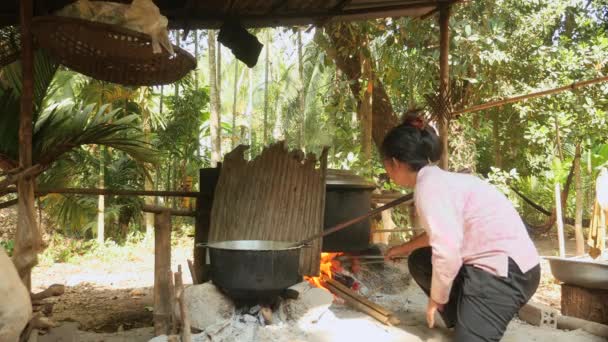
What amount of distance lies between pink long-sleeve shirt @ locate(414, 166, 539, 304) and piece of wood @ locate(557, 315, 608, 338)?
142 centimetres

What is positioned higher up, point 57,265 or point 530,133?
point 530,133

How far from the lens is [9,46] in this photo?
3508mm

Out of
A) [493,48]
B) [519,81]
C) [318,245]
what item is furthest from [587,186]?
[318,245]

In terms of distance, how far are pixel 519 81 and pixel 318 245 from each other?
6300 millimetres

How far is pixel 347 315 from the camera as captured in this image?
12.7 ft

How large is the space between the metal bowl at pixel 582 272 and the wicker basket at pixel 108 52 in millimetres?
3026

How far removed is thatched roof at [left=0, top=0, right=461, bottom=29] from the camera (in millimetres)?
4328

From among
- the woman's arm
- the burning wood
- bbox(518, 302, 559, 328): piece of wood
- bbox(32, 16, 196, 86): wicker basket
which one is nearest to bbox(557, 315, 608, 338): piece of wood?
bbox(518, 302, 559, 328): piece of wood

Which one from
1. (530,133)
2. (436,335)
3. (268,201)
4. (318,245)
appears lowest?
(436,335)

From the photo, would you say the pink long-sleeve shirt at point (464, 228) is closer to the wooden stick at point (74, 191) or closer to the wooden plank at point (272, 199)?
the wooden plank at point (272, 199)

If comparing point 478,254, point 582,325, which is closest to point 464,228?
point 478,254

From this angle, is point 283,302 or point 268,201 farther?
point 268,201

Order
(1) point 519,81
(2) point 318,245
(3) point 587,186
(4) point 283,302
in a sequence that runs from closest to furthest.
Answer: (4) point 283,302
(2) point 318,245
(1) point 519,81
(3) point 587,186

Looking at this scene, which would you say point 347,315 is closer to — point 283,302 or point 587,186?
point 283,302
